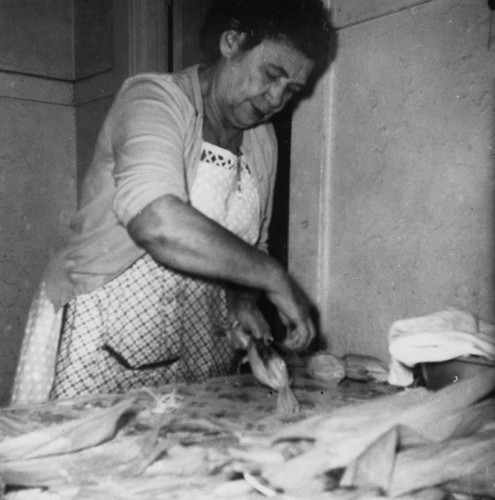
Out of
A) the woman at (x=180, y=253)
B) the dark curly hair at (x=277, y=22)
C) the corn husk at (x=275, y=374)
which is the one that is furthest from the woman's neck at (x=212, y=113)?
the corn husk at (x=275, y=374)

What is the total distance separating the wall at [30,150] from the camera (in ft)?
12.7

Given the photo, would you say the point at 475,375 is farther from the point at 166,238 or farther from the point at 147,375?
the point at 147,375

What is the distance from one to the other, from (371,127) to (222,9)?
2.09ft

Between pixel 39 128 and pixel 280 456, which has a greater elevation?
pixel 39 128

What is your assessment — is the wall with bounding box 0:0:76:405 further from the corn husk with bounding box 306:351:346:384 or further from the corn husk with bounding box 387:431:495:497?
the corn husk with bounding box 387:431:495:497

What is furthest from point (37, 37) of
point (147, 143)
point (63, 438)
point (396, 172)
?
point (63, 438)

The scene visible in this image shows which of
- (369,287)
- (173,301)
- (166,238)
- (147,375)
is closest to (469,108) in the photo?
(369,287)

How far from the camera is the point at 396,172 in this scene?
1886 millimetres

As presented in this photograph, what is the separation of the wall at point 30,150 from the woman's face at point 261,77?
98.2 inches

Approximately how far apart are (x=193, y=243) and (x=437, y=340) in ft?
2.16

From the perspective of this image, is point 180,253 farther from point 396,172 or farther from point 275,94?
point 396,172

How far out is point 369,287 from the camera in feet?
6.57

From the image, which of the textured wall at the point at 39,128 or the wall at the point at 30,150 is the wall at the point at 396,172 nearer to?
the textured wall at the point at 39,128

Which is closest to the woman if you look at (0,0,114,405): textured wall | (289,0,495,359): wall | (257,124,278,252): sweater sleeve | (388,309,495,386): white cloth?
(257,124,278,252): sweater sleeve
